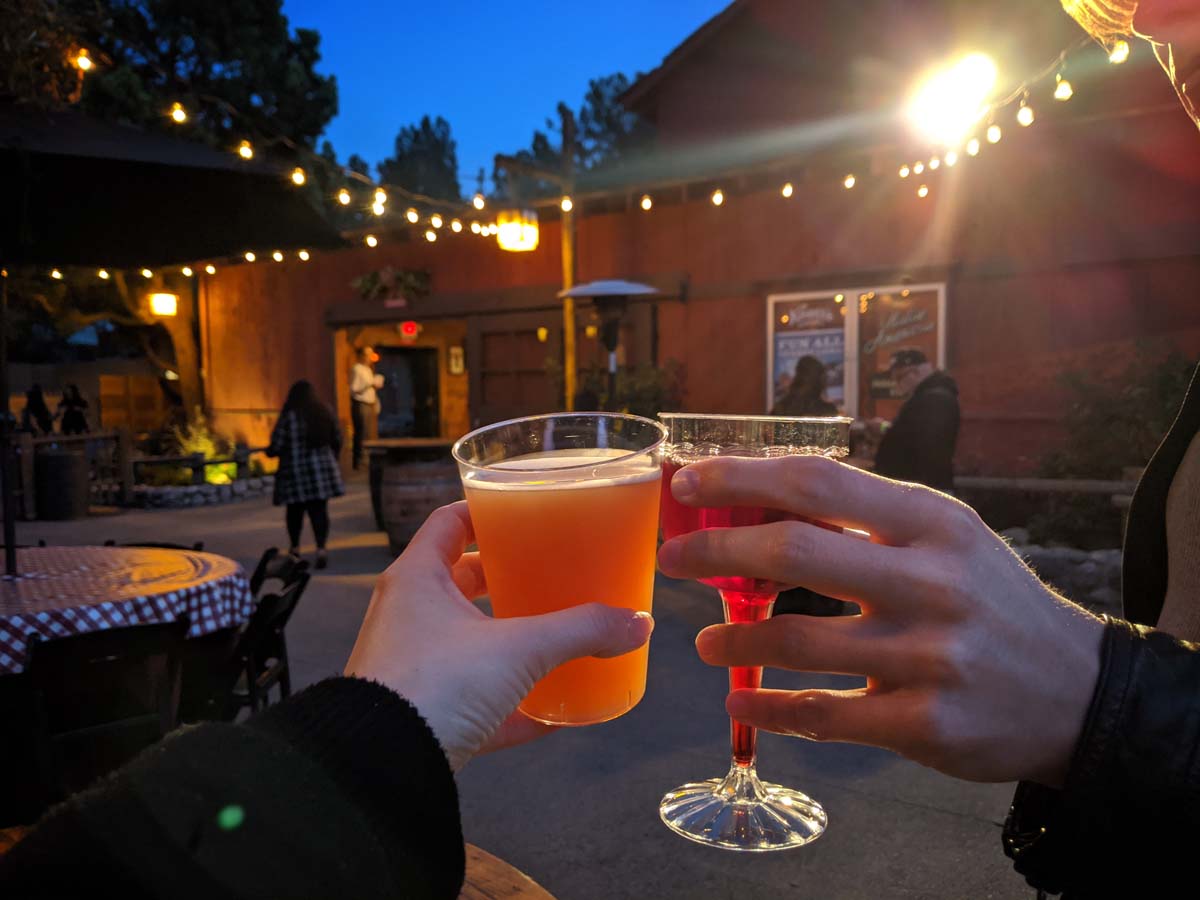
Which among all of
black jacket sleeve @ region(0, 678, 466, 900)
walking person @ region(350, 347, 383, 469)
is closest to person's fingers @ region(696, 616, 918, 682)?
black jacket sleeve @ region(0, 678, 466, 900)

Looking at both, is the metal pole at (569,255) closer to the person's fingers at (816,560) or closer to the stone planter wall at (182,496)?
the stone planter wall at (182,496)

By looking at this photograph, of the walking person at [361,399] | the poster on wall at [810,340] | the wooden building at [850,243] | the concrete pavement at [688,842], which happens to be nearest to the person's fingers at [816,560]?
the concrete pavement at [688,842]

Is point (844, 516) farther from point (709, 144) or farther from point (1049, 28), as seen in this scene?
point (709, 144)

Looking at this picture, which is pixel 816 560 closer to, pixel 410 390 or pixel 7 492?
pixel 7 492

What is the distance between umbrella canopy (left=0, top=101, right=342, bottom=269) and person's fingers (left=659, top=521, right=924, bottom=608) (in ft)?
11.0

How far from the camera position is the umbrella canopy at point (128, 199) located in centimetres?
311

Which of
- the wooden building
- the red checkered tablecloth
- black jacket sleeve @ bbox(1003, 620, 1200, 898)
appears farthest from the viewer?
the wooden building

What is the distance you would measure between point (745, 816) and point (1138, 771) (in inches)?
24.1

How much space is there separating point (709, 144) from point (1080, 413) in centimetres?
658

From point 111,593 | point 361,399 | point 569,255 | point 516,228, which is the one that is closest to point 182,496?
point 361,399

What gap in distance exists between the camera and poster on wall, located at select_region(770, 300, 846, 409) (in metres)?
8.32

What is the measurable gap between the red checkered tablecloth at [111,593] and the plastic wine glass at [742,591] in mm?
1995

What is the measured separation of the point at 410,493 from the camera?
6770mm

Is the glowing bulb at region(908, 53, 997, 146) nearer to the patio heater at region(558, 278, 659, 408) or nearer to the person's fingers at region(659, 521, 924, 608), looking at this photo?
the patio heater at region(558, 278, 659, 408)
